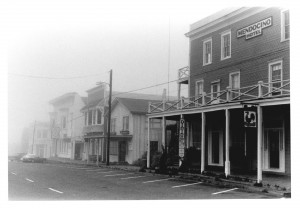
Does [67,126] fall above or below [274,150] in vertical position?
above

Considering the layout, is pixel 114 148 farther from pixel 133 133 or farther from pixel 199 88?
pixel 199 88

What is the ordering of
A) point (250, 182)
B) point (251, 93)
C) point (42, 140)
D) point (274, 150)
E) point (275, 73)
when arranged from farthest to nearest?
point (42, 140), point (251, 93), point (274, 150), point (275, 73), point (250, 182)

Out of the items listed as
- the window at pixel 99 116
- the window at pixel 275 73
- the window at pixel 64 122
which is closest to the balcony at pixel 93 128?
the window at pixel 99 116

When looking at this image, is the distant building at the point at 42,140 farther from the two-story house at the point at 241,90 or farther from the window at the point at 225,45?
the window at the point at 225,45

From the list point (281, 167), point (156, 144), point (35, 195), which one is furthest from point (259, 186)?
point (156, 144)

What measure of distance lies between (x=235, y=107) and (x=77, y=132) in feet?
107

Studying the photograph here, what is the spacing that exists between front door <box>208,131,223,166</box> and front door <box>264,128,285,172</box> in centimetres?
435

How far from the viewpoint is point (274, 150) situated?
69.7 feet

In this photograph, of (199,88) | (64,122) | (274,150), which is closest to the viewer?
(274,150)

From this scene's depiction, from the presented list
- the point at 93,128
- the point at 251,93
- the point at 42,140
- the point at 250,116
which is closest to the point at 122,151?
the point at 93,128

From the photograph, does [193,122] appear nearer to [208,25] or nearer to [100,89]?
[208,25]

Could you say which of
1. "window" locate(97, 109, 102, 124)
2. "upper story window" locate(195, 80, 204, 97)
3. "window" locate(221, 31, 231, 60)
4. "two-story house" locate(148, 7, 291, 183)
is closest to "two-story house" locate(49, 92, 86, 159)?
"window" locate(97, 109, 102, 124)

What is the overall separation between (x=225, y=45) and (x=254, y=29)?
119 inches

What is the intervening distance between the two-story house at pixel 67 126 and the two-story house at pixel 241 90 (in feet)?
77.2
